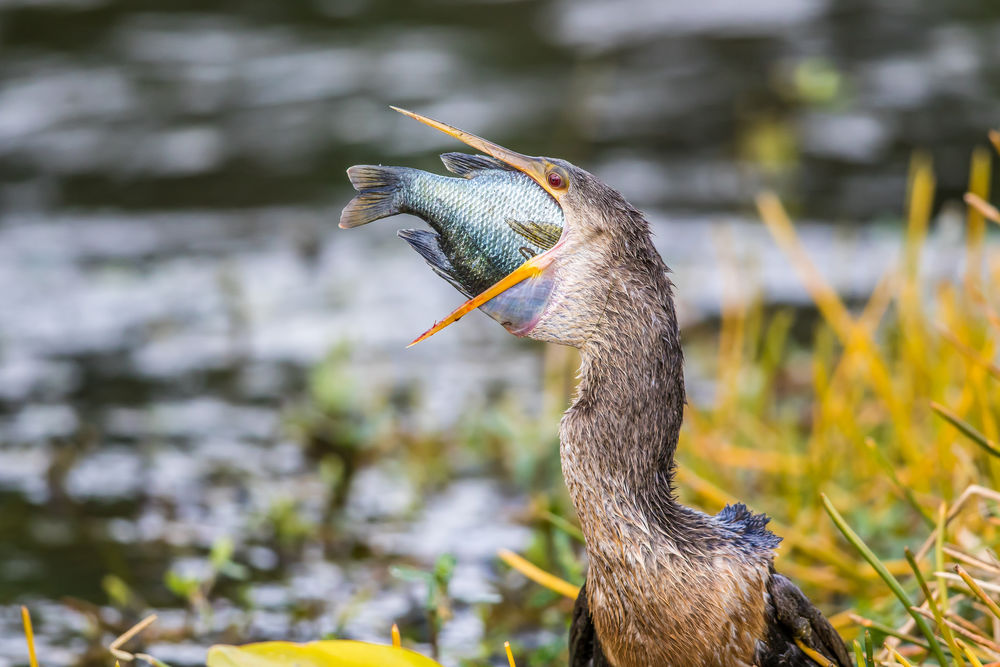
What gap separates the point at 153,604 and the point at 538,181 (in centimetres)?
215

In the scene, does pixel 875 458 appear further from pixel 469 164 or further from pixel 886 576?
pixel 469 164

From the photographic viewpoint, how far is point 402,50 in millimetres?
8898

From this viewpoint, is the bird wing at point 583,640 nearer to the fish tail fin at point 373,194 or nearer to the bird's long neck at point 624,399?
the bird's long neck at point 624,399

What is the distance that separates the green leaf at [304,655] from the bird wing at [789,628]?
26.5 inches

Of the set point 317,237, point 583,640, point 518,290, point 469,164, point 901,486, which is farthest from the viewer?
point 317,237

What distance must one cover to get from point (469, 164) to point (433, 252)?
0.57 ft

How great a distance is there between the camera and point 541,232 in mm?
2127

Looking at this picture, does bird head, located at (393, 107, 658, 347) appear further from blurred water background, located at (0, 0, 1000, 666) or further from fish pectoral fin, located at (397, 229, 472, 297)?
blurred water background, located at (0, 0, 1000, 666)

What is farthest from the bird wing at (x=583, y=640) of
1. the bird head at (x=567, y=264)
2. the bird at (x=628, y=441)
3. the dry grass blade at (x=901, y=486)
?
the dry grass blade at (x=901, y=486)

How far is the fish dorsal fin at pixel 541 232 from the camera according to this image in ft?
6.97

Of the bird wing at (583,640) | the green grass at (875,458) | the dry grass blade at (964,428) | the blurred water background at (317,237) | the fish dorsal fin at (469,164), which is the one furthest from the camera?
the blurred water background at (317,237)

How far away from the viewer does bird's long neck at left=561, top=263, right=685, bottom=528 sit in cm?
212

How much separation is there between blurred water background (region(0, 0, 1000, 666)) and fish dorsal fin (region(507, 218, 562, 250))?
931 mm

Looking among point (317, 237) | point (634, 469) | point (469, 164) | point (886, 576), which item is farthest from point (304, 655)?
point (317, 237)
